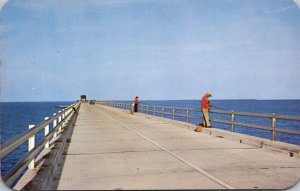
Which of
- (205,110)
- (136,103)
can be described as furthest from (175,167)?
(136,103)

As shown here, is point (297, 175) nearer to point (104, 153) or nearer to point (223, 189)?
point (223, 189)

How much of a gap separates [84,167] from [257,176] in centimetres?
406

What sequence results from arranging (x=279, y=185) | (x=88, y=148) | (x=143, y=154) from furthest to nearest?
(x=88, y=148) → (x=143, y=154) → (x=279, y=185)

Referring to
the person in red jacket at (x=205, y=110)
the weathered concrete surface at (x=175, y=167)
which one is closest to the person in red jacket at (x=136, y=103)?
the person in red jacket at (x=205, y=110)

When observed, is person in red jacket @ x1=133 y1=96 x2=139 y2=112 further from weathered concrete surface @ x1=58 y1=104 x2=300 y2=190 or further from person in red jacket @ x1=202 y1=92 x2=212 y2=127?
weathered concrete surface @ x1=58 y1=104 x2=300 y2=190

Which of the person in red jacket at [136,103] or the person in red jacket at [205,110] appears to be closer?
the person in red jacket at [205,110]

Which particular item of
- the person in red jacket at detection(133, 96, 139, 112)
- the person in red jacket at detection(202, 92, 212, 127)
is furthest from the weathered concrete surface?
the person in red jacket at detection(133, 96, 139, 112)

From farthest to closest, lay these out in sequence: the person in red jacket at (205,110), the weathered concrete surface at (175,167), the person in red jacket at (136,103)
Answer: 1. the person in red jacket at (136,103)
2. the person in red jacket at (205,110)
3. the weathered concrete surface at (175,167)

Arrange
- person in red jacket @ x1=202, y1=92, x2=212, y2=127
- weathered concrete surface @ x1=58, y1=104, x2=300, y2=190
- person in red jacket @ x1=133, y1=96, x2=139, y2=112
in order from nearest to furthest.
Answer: weathered concrete surface @ x1=58, y1=104, x2=300, y2=190, person in red jacket @ x1=202, y1=92, x2=212, y2=127, person in red jacket @ x1=133, y1=96, x2=139, y2=112

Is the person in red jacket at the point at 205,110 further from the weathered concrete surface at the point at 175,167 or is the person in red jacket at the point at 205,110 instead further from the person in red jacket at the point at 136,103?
the person in red jacket at the point at 136,103

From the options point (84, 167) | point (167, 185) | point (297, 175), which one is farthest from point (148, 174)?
point (297, 175)

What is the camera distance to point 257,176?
8.73m

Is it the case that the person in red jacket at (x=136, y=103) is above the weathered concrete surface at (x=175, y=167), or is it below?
above

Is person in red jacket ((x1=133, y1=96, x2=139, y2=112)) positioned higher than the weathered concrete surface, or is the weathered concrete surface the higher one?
person in red jacket ((x1=133, y1=96, x2=139, y2=112))
